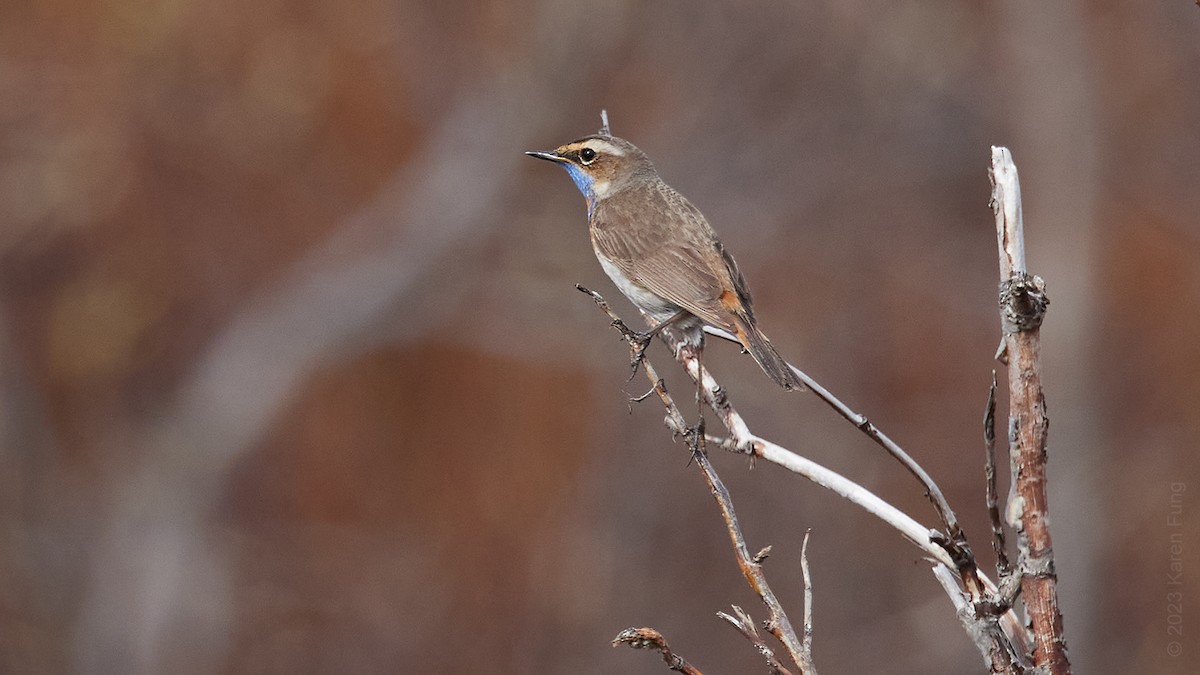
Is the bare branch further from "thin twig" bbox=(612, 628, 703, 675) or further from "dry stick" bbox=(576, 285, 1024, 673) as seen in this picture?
"thin twig" bbox=(612, 628, 703, 675)

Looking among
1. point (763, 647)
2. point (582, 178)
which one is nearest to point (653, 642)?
point (763, 647)

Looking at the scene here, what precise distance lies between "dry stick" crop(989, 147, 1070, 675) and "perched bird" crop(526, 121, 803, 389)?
2.52m

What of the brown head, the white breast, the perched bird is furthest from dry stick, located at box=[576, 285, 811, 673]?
the brown head

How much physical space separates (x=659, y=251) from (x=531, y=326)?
7.44 m

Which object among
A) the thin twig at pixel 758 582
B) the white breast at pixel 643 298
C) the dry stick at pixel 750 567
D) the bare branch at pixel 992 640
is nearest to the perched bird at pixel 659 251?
the white breast at pixel 643 298

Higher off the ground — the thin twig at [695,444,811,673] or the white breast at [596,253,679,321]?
the white breast at [596,253,679,321]

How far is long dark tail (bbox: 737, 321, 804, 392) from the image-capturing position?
5172 millimetres

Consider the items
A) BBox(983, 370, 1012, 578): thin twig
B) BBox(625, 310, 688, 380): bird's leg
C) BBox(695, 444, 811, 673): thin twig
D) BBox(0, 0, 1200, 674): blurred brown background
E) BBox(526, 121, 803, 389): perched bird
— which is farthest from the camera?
BBox(0, 0, 1200, 674): blurred brown background

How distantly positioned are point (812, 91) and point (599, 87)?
2107mm

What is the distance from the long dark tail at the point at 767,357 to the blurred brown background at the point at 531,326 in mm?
5078

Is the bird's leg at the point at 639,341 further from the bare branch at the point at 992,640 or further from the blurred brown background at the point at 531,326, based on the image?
the blurred brown background at the point at 531,326

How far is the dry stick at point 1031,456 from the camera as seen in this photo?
252 centimetres

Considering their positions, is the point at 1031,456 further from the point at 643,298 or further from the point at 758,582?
the point at 643,298

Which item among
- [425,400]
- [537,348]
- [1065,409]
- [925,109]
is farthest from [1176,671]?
[425,400]
